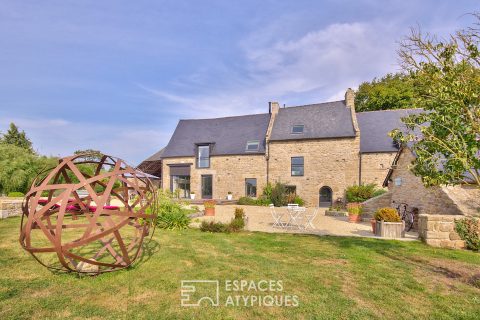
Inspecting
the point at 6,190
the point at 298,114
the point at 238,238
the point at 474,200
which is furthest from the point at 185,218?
the point at 298,114

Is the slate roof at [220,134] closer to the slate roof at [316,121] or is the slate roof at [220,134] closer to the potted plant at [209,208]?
the slate roof at [316,121]

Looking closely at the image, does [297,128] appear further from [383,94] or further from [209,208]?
[209,208]

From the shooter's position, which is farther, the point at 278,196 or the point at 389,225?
the point at 278,196

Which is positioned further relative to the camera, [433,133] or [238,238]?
[238,238]

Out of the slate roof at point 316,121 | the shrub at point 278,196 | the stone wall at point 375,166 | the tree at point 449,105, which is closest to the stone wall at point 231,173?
the shrub at point 278,196

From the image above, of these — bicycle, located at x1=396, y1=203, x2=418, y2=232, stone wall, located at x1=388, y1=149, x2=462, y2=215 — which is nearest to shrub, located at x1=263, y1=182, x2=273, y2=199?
stone wall, located at x1=388, y1=149, x2=462, y2=215

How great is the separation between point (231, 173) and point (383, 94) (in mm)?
19802

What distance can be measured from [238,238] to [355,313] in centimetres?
599

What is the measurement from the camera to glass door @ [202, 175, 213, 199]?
28.7 m

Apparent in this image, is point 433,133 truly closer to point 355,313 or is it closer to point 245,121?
point 355,313

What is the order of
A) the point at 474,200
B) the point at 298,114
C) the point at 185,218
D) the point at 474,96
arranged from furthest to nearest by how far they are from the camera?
the point at 298,114 → the point at 185,218 → the point at 474,200 → the point at 474,96

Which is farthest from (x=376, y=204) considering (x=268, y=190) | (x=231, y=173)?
Answer: (x=231, y=173)

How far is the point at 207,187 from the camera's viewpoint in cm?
2888

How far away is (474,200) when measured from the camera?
9750 millimetres
